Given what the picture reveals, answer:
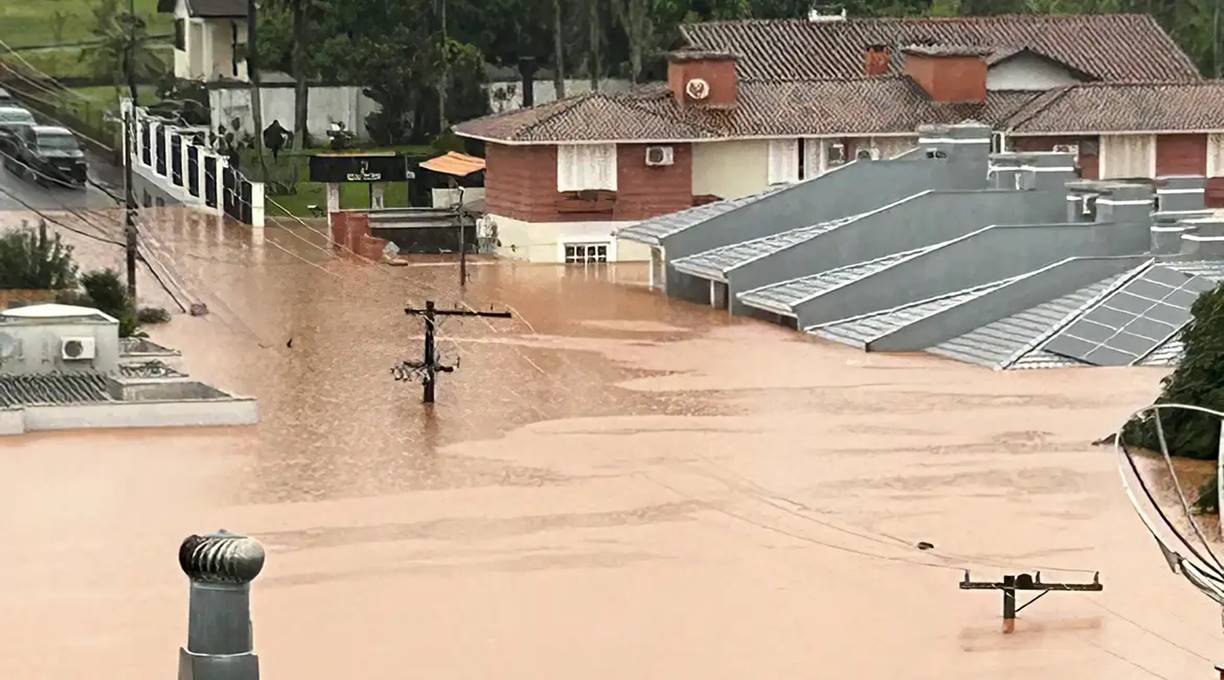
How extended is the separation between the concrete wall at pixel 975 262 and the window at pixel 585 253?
10.9m

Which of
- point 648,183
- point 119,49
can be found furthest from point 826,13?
point 119,49

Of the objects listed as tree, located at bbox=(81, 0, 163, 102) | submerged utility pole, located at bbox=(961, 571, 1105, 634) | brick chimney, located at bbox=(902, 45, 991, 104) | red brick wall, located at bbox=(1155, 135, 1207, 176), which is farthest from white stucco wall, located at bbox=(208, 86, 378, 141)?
submerged utility pole, located at bbox=(961, 571, 1105, 634)

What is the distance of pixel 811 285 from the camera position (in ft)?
145

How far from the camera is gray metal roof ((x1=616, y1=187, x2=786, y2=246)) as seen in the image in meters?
48.4

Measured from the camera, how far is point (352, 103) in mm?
66188

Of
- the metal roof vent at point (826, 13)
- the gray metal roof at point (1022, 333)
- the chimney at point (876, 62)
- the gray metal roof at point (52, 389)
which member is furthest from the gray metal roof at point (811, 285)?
the metal roof vent at point (826, 13)

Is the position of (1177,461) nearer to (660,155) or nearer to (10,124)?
(660,155)

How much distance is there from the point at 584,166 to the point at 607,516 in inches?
1003

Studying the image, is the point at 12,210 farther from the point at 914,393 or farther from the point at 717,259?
the point at 914,393

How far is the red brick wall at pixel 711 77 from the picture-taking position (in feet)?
178

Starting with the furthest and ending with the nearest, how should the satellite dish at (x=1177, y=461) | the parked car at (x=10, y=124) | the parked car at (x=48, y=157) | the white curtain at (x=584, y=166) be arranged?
the parked car at (x=10, y=124), the parked car at (x=48, y=157), the white curtain at (x=584, y=166), the satellite dish at (x=1177, y=461)

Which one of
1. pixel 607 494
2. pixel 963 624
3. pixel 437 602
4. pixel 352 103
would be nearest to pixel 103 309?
pixel 607 494

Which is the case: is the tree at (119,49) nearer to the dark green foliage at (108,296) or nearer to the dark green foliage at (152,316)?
the dark green foliage at (152,316)

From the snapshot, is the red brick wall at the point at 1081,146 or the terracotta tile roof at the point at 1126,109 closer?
the terracotta tile roof at the point at 1126,109
